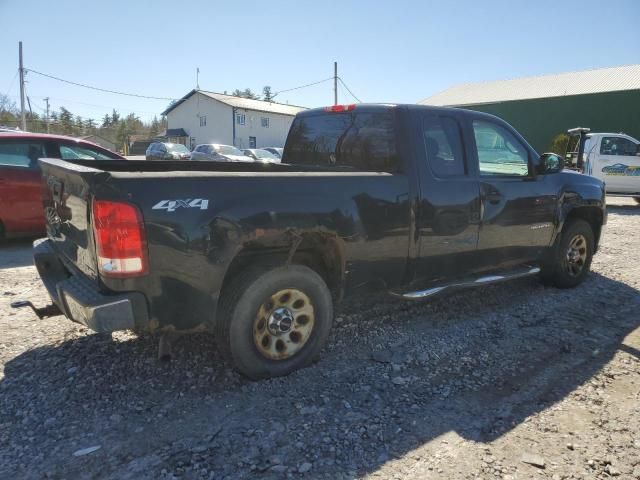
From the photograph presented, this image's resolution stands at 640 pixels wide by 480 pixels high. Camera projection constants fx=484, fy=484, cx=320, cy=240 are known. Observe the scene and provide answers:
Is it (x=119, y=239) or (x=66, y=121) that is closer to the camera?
(x=119, y=239)

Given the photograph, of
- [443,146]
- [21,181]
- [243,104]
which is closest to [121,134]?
[243,104]

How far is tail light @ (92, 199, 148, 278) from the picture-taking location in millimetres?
2609

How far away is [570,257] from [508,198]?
1586 millimetres

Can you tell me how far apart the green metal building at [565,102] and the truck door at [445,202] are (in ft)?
Result: 90.8

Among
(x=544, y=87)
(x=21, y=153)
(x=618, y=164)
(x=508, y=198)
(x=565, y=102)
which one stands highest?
(x=544, y=87)

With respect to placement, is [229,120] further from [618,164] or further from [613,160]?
[618,164]

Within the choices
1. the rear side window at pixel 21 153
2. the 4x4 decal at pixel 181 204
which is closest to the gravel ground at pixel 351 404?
the 4x4 decal at pixel 181 204

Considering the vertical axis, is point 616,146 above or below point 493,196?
above

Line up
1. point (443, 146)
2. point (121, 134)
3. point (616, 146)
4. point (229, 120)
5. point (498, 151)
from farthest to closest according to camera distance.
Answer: point (121, 134) < point (229, 120) < point (616, 146) < point (498, 151) < point (443, 146)

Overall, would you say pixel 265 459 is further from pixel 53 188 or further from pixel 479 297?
pixel 479 297

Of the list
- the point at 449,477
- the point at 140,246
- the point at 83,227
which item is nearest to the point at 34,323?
the point at 83,227

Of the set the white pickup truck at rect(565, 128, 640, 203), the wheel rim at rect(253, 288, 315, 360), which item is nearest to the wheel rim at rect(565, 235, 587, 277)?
the wheel rim at rect(253, 288, 315, 360)

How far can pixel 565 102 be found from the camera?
93.7 feet

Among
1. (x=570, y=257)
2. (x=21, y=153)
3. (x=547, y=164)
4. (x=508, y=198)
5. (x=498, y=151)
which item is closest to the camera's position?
(x=508, y=198)
